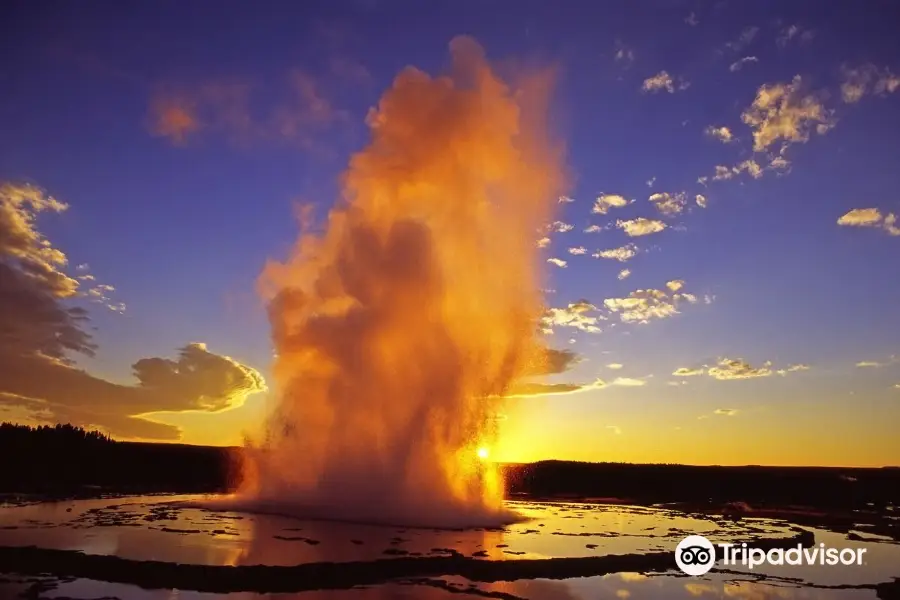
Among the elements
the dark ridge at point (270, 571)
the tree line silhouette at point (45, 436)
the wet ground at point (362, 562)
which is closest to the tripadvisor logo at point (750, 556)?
the wet ground at point (362, 562)

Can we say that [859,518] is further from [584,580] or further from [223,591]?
[223,591]

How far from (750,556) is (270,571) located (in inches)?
799

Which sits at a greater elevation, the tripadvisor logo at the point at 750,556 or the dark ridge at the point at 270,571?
the dark ridge at the point at 270,571

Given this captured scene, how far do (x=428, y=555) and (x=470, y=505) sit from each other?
13.9 m

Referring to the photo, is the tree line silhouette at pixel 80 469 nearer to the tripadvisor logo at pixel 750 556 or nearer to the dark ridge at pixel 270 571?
the dark ridge at pixel 270 571

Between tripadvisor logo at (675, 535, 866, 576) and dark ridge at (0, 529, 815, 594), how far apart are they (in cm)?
473

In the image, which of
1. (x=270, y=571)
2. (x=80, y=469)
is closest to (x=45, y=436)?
(x=80, y=469)

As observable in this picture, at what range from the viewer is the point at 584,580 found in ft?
73.9

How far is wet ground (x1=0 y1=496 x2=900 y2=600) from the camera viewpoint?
19031 millimetres

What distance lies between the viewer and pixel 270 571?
19.7m

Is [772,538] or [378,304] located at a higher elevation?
[378,304]

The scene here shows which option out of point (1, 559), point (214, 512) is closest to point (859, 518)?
point (214, 512)

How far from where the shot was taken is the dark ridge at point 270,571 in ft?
62.6

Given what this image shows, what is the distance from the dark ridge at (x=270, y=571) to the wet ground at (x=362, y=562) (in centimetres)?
5
